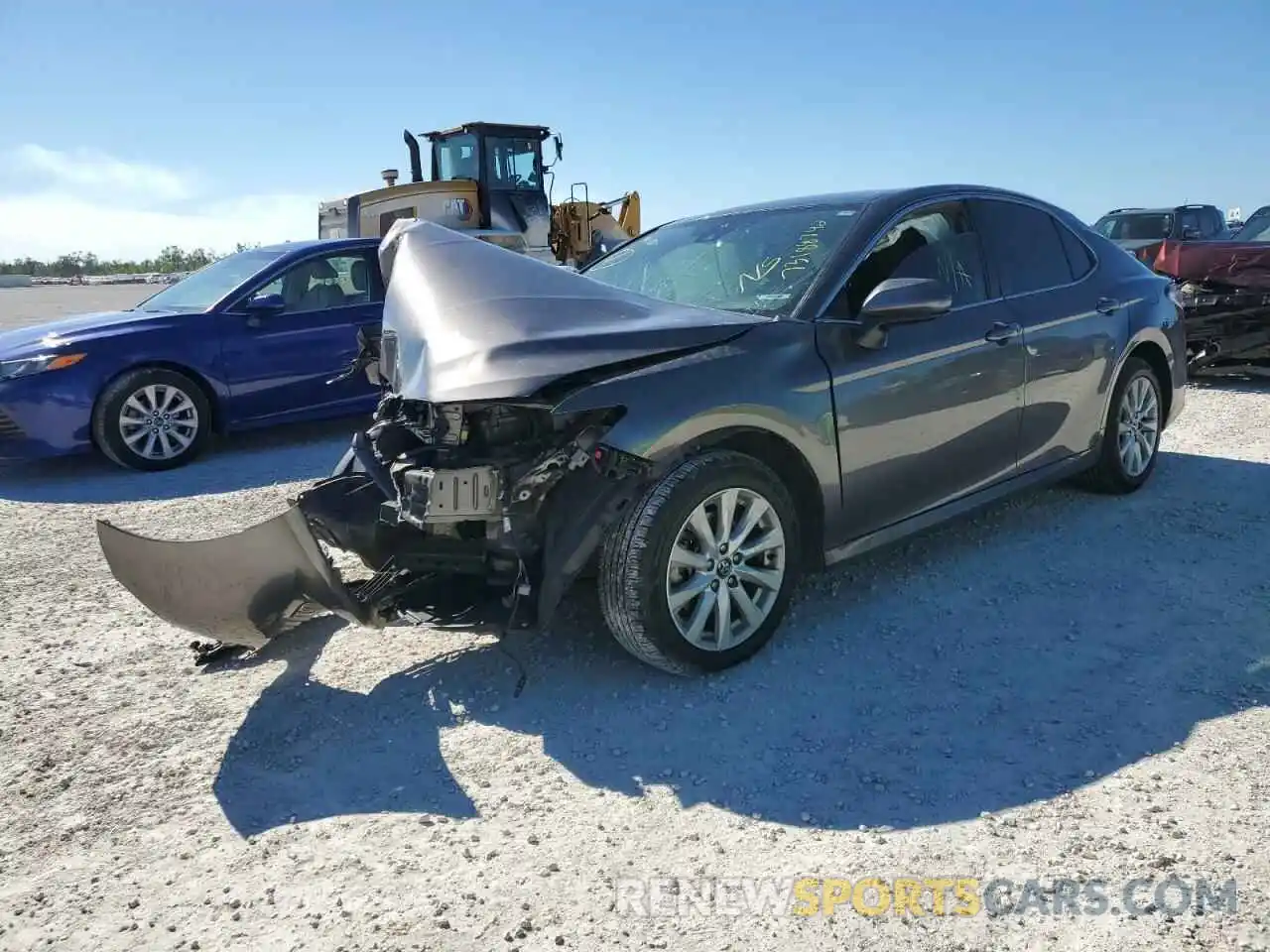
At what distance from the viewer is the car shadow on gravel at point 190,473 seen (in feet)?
21.8

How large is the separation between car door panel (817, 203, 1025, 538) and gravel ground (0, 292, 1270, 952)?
48 centimetres

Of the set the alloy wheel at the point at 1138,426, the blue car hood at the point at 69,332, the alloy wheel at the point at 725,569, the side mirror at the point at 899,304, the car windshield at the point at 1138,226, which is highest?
the car windshield at the point at 1138,226

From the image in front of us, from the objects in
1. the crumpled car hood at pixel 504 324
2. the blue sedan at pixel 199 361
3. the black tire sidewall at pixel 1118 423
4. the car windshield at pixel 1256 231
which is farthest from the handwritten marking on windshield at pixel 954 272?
the car windshield at pixel 1256 231

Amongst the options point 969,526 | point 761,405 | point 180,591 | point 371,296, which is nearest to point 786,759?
point 761,405

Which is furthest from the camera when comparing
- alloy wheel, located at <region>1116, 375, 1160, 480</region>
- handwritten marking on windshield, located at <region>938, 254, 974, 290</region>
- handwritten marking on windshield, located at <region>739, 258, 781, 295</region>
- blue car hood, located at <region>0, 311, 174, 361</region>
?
blue car hood, located at <region>0, 311, 174, 361</region>

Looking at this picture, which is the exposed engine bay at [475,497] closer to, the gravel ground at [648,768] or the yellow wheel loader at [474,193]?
the gravel ground at [648,768]

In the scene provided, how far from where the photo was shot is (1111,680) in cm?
340

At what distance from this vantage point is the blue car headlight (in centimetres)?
694

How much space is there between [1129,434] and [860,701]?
9.80 feet

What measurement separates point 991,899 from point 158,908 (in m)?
1.99

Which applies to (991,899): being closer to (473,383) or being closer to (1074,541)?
(473,383)

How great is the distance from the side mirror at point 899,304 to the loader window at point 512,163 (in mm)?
12365

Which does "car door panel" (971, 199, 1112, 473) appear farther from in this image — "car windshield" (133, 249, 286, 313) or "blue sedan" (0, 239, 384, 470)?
"car windshield" (133, 249, 286, 313)

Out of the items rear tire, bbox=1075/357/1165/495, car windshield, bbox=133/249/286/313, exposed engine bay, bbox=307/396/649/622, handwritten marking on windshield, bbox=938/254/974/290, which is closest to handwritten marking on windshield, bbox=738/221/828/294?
handwritten marking on windshield, bbox=938/254/974/290
